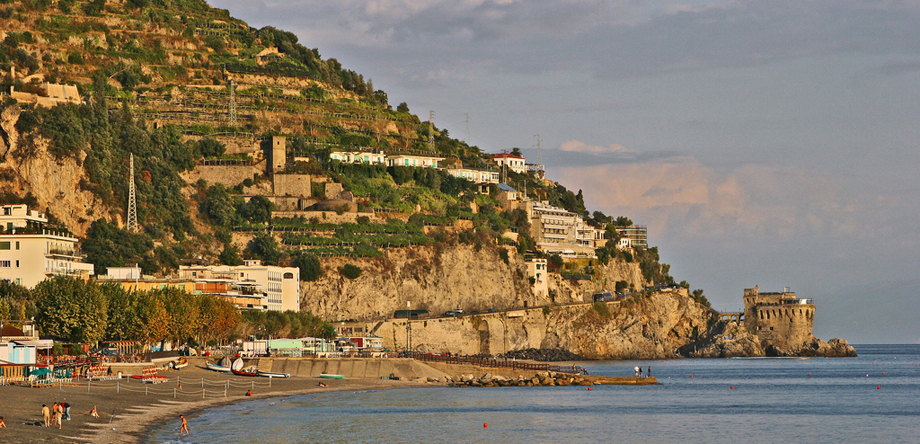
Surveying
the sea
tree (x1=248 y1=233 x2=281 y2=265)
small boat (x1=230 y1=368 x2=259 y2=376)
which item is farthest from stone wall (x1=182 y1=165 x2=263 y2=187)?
the sea

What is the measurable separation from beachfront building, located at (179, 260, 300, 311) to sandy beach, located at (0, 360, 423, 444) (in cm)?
2576

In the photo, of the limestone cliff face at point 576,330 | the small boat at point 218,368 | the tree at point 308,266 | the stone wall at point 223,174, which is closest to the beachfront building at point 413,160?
the stone wall at point 223,174

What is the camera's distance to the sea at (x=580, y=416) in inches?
2318

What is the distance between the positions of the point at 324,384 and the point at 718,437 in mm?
37073

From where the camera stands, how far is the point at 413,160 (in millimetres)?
159625

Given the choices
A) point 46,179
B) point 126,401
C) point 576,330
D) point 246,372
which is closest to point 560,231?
point 576,330

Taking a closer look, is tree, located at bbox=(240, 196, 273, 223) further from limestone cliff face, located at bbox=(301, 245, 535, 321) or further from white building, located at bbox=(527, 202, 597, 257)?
white building, located at bbox=(527, 202, 597, 257)

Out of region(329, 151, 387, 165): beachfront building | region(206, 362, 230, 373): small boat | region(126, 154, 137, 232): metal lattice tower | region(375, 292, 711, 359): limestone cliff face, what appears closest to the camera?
region(206, 362, 230, 373): small boat

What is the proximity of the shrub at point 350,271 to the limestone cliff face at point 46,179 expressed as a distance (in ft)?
90.0

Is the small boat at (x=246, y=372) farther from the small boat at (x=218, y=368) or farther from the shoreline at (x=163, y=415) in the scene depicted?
the shoreline at (x=163, y=415)

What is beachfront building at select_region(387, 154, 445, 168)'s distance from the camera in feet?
513

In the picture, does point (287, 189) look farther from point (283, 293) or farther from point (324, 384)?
point (324, 384)

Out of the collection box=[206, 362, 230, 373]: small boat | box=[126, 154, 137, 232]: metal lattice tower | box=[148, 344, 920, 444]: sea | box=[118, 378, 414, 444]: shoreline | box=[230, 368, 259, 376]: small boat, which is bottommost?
box=[148, 344, 920, 444]: sea

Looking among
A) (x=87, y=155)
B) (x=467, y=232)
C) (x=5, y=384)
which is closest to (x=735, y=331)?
(x=467, y=232)
